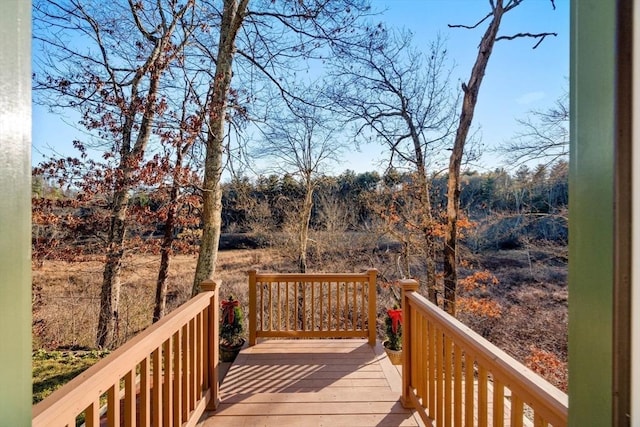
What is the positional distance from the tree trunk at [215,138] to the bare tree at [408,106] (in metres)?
2.29

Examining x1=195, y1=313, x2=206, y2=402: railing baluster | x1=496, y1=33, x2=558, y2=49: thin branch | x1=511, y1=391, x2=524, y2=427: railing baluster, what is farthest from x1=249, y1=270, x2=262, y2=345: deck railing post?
x1=496, y1=33, x2=558, y2=49: thin branch

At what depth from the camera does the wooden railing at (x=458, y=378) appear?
1154 mm

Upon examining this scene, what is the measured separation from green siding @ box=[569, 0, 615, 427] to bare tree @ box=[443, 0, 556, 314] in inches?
239

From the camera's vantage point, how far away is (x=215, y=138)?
16.9 ft

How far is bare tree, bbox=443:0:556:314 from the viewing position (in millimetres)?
5625

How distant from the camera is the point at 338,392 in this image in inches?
109

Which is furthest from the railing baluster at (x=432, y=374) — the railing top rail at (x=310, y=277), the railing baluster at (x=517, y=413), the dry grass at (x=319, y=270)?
the dry grass at (x=319, y=270)

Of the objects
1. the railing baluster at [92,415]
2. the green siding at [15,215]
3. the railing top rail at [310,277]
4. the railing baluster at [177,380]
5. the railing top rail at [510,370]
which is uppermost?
the green siding at [15,215]

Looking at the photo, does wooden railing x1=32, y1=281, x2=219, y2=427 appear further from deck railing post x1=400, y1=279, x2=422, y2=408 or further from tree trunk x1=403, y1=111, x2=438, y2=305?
tree trunk x1=403, y1=111, x2=438, y2=305

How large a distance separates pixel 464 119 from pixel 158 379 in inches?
250

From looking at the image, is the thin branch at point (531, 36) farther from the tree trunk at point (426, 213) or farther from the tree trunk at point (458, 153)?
the tree trunk at point (426, 213)

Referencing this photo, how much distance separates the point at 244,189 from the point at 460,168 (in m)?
4.36

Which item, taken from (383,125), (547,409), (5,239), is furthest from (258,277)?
(383,125)

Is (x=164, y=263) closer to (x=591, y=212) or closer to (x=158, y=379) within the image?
(x=158, y=379)
